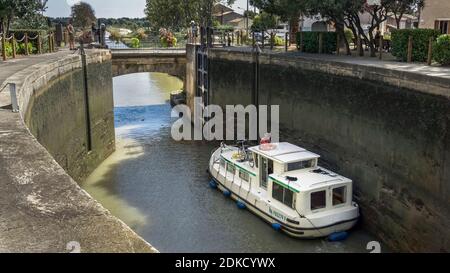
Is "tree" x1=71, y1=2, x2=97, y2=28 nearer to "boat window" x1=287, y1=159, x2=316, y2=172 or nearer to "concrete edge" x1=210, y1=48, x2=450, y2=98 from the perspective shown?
"concrete edge" x1=210, y1=48, x2=450, y2=98

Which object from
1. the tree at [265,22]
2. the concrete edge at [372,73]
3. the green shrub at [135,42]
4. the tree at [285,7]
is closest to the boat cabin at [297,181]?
the concrete edge at [372,73]

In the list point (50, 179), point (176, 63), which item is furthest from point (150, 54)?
point (50, 179)

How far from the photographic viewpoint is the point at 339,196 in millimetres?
13180

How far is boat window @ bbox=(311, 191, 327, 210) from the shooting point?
41.3 ft

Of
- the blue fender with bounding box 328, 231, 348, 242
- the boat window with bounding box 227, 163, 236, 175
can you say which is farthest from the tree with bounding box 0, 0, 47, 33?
the blue fender with bounding box 328, 231, 348, 242

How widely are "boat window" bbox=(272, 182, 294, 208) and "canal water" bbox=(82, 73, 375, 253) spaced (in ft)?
2.98

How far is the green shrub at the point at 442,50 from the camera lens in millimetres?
14812

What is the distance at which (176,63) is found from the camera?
29.5 meters

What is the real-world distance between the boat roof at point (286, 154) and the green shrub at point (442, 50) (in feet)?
16.1

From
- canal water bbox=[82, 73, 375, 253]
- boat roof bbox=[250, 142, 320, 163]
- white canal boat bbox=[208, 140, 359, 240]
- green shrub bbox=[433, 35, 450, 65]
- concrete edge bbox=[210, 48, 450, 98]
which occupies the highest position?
green shrub bbox=[433, 35, 450, 65]

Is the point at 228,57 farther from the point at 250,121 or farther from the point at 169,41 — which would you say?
the point at 169,41

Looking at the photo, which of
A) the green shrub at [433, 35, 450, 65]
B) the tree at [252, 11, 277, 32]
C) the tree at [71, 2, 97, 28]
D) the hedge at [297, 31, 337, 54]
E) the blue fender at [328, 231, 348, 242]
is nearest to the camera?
the blue fender at [328, 231, 348, 242]
